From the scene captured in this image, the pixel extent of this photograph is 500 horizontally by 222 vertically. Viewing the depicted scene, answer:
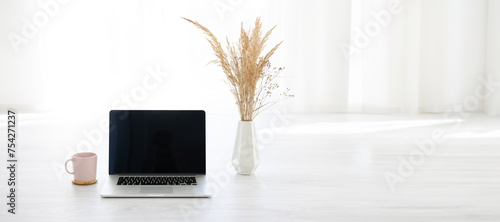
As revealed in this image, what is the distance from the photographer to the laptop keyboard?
6.59 feet

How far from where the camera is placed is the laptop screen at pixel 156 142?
2070 mm

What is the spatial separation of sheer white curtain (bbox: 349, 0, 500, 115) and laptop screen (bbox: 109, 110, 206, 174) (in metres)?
3.17

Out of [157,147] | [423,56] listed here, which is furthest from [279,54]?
[157,147]

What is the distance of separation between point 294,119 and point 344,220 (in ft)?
8.97

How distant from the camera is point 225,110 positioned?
4.99 meters

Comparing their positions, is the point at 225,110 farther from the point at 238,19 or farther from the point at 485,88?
the point at 485,88

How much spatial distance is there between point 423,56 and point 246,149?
11.1 feet

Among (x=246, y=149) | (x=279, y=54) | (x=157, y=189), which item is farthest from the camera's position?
(x=279, y=54)

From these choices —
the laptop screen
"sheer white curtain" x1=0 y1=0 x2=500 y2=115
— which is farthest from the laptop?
"sheer white curtain" x1=0 y1=0 x2=500 y2=115

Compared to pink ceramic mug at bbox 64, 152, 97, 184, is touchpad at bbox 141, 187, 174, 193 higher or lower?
lower

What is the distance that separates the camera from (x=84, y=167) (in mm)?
2051

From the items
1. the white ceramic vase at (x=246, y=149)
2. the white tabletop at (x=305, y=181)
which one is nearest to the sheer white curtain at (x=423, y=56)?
the white tabletop at (x=305, y=181)

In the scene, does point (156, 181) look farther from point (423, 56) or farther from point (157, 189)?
point (423, 56)

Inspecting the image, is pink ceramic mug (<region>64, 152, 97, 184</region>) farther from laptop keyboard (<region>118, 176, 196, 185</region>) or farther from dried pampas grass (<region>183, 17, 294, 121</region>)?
dried pampas grass (<region>183, 17, 294, 121</region>)
